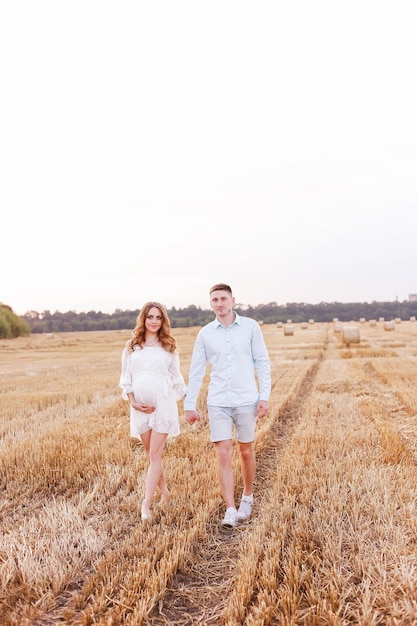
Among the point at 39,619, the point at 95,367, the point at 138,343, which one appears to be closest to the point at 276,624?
the point at 39,619

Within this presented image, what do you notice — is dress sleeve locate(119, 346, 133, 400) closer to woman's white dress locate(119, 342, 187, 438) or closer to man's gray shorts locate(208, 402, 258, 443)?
woman's white dress locate(119, 342, 187, 438)

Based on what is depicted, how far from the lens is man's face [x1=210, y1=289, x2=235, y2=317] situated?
5.22 metres

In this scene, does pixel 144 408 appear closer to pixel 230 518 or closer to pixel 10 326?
pixel 230 518

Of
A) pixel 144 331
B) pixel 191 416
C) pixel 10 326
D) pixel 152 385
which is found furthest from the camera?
pixel 10 326

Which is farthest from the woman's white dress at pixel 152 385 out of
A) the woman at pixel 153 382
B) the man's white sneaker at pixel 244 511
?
the man's white sneaker at pixel 244 511

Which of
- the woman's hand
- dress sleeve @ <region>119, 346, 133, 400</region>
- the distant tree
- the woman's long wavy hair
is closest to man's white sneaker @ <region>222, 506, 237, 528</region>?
the woman's hand

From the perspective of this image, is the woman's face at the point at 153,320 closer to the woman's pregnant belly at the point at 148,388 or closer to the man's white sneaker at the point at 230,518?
the woman's pregnant belly at the point at 148,388

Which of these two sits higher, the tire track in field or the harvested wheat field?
the harvested wheat field

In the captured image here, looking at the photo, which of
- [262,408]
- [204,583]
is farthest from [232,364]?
[204,583]

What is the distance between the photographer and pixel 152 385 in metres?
5.31

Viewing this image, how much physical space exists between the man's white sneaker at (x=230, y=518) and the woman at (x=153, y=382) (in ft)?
2.37

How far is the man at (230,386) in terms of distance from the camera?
5145 millimetres

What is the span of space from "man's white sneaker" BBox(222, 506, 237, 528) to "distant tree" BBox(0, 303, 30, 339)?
69.7 metres

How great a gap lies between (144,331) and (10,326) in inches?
2789
